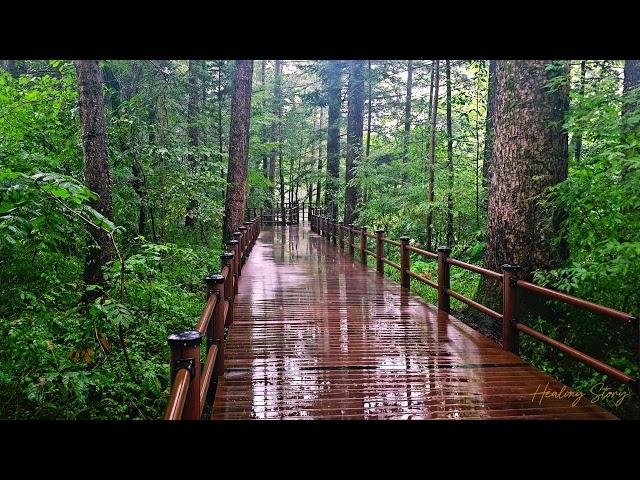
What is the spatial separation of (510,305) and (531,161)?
2.11 meters

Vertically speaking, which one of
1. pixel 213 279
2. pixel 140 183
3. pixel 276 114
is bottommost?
pixel 213 279

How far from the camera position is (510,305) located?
16.0ft

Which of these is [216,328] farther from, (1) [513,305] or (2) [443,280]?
(2) [443,280]

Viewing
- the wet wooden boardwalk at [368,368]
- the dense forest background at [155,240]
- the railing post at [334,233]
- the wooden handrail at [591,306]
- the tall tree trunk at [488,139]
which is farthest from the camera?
the railing post at [334,233]

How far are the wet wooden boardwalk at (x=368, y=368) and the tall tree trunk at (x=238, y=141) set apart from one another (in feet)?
19.5

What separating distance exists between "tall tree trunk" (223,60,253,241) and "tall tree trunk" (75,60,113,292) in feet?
20.7

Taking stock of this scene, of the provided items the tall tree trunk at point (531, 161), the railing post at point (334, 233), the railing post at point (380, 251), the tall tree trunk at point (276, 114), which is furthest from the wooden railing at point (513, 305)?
the tall tree trunk at point (276, 114)

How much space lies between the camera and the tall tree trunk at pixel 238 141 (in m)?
13.2

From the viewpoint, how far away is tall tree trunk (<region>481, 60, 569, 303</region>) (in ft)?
19.5

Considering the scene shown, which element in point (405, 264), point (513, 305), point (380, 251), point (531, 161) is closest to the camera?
point (513, 305)

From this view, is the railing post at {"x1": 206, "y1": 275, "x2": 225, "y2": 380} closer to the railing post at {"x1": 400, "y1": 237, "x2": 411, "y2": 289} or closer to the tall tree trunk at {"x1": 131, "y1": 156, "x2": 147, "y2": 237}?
the railing post at {"x1": 400, "y1": 237, "x2": 411, "y2": 289}

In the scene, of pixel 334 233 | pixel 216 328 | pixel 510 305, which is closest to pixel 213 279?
pixel 216 328

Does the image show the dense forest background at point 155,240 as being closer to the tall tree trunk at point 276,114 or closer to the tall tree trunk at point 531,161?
the tall tree trunk at point 531,161
